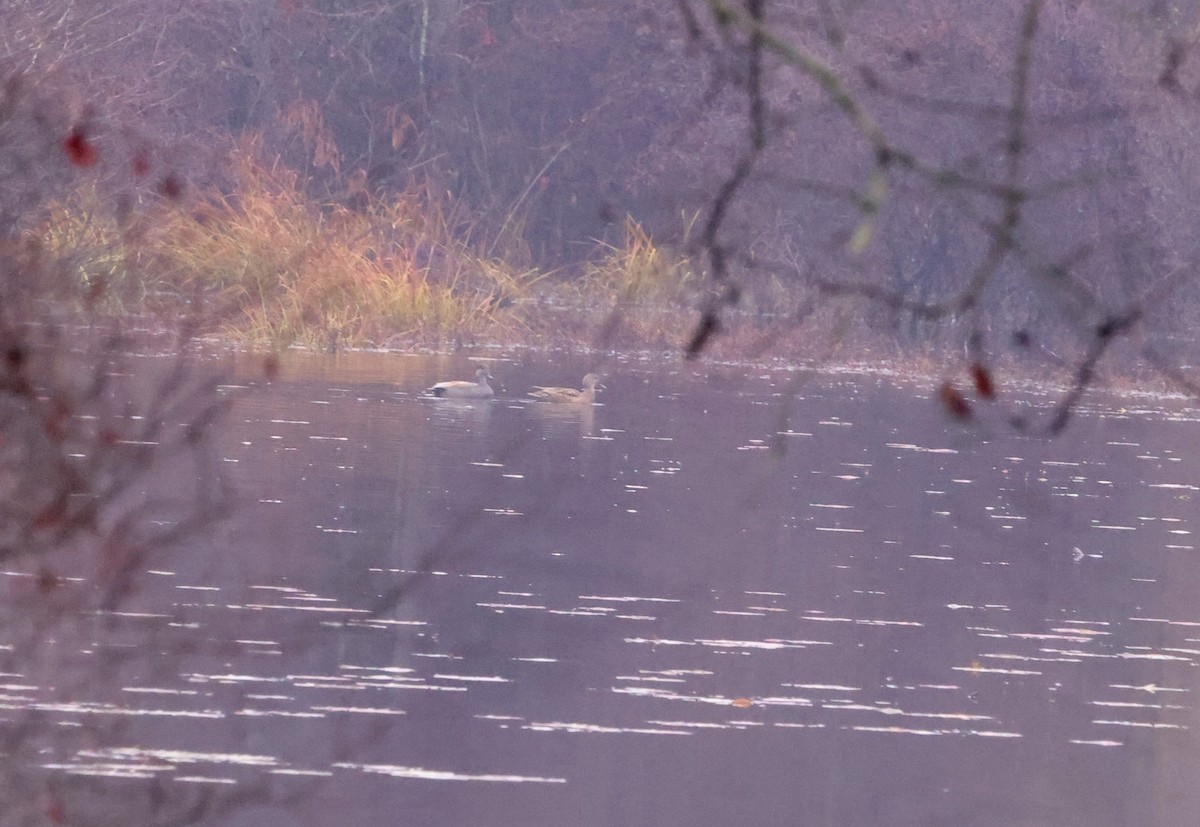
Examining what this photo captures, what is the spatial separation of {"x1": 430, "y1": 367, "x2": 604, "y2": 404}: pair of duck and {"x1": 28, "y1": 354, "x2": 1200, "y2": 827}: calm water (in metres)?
1.37

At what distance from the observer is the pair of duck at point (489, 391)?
52.1 feet

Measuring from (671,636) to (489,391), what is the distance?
7.95m

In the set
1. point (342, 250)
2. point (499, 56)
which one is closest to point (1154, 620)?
point (342, 250)

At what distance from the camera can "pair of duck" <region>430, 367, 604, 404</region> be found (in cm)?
1588

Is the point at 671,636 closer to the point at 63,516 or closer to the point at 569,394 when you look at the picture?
the point at 63,516

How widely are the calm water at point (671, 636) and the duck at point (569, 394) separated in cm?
172

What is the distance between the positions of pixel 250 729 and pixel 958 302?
3298mm

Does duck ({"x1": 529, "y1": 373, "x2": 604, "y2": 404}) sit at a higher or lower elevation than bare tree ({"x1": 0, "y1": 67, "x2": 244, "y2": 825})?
lower

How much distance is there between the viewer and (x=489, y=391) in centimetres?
1603

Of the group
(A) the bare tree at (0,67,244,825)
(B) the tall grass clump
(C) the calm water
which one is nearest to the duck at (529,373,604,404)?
(C) the calm water

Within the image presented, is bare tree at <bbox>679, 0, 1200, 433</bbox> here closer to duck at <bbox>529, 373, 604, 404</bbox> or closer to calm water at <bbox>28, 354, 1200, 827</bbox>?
duck at <bbox>529, 373, 604, 404</bbox>

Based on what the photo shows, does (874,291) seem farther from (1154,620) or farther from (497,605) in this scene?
(1154,620)

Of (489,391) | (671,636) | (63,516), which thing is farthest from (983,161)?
(63,516)

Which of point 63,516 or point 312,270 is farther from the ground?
point 63,516
